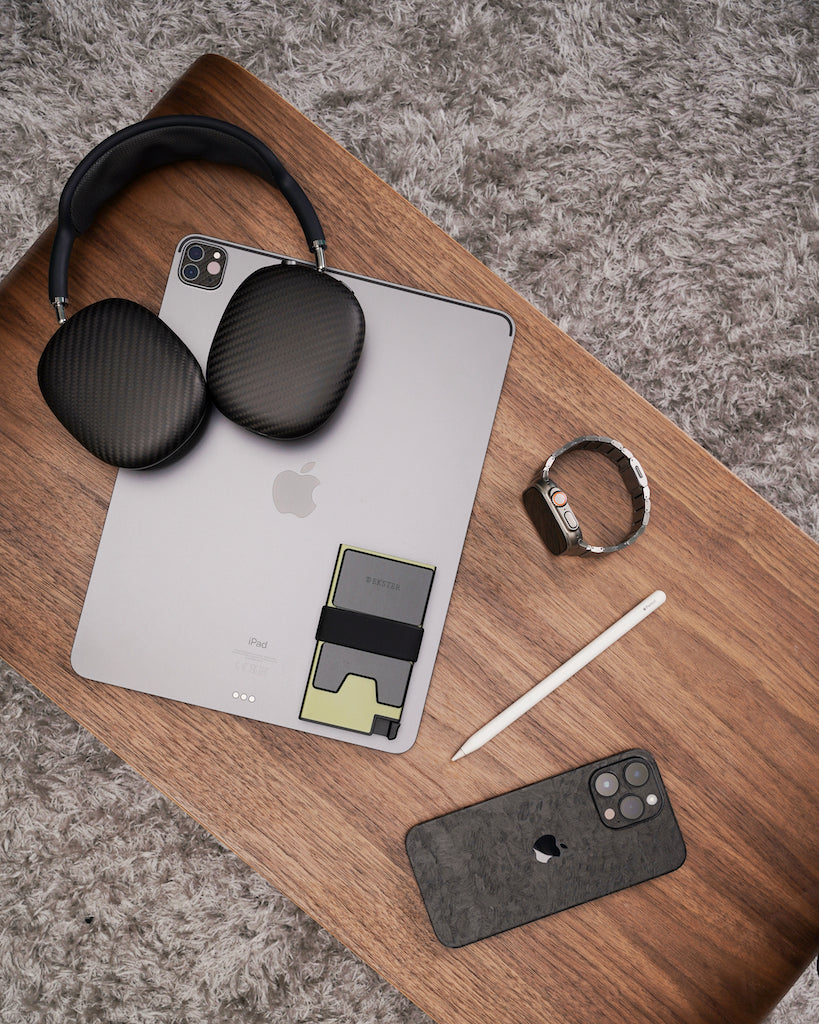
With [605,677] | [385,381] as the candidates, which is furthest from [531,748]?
[385,381]

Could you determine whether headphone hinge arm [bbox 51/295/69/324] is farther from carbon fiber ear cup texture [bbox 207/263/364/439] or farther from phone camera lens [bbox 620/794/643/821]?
phone camera lens [bbox 620/794/643/821]

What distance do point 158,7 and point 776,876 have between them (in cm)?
144

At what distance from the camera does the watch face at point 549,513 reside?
584mm

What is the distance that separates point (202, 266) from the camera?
638 millimetres

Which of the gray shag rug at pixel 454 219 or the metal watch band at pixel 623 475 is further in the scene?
the gray shag rug at pixel 454 219

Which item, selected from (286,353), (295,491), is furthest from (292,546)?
(286,353)

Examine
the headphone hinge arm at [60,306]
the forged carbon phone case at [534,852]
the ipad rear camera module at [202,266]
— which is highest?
the ipad rear camera module at [202,266]

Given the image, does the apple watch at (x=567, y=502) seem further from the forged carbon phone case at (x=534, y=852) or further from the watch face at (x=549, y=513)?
the forged carbon phone case at (x=534, y=852)

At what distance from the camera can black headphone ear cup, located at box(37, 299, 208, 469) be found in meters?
0.58

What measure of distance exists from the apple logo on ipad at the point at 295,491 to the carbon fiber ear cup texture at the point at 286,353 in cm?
4

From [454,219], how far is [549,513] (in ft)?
2.30

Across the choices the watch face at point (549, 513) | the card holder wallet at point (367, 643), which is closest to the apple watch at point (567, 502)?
the watch face at point (549, 513)

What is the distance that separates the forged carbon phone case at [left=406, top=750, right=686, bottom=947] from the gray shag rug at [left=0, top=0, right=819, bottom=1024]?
57 centimetres

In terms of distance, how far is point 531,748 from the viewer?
627mm
